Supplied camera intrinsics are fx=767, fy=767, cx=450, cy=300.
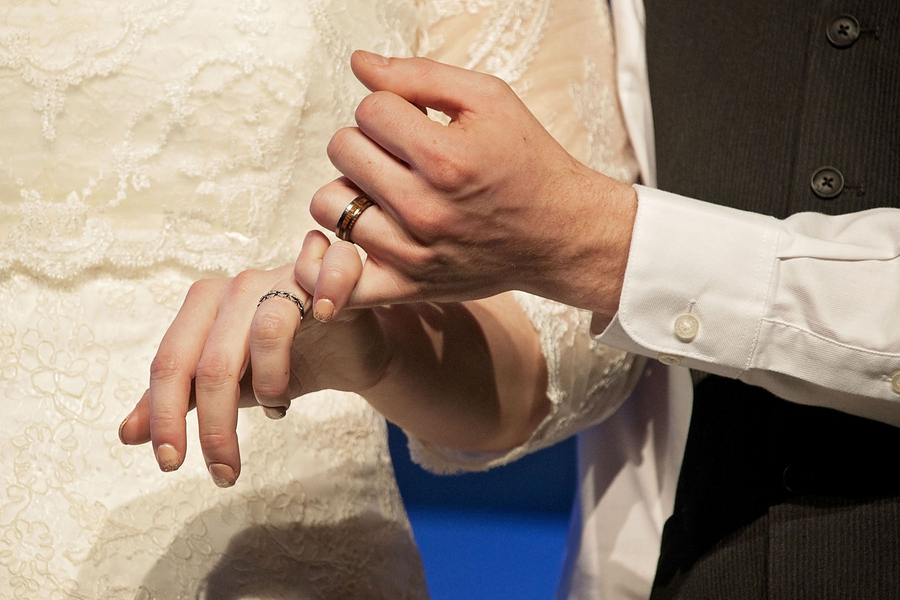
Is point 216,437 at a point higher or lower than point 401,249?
lower

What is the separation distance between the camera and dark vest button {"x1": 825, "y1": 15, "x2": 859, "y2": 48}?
30.4 inches

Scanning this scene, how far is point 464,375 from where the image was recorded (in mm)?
793

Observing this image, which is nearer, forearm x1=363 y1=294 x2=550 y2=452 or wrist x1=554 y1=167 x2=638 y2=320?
wrist x1=554 y1=167 x2=638 y2=320

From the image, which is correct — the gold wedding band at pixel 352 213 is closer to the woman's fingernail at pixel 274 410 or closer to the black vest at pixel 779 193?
the woman's fingernail at pixel 274 410

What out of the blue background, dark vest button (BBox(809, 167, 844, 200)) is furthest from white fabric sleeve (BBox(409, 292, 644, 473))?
the blue background

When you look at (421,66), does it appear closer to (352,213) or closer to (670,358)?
(352,213)

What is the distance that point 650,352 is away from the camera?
650 millimetres

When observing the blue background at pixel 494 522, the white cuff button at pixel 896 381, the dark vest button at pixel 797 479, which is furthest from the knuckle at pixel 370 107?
the blue background at pixel 494 522

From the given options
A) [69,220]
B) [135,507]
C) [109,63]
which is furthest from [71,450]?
[109,63]

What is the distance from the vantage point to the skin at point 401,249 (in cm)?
53

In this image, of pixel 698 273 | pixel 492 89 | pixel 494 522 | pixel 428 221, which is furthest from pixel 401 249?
pixel 494 522

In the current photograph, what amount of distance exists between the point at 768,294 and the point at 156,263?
0.56 metres

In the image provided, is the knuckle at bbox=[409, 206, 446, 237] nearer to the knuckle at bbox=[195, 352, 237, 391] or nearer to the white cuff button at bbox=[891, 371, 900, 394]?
the knuckle at bbox=[195, 352, 237, 391]

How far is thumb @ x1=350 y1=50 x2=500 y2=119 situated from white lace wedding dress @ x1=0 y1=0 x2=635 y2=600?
20cm
